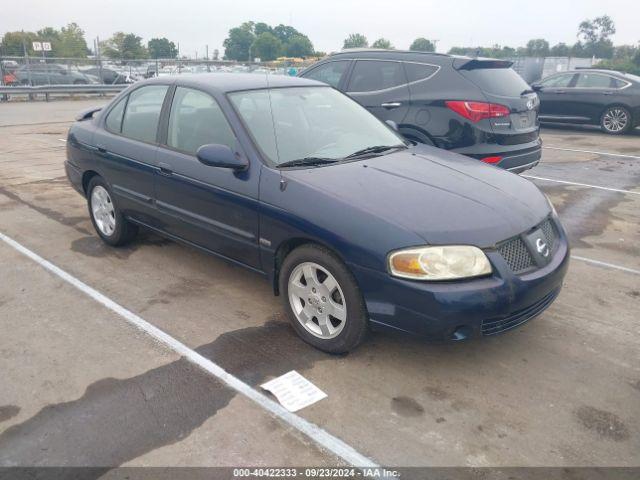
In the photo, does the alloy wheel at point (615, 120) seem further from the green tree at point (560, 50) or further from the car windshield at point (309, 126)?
the green tree at point (560, 50)

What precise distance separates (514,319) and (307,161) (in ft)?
5.36

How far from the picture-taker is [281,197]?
138 inches

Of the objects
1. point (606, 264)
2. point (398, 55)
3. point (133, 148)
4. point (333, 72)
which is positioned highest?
point (398, 55)

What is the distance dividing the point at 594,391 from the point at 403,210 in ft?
4.82

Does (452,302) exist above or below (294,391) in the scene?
above

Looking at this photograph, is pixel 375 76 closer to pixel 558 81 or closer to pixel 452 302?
pixel 452 302

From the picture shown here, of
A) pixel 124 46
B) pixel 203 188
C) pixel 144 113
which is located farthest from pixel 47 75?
pixel 124 46

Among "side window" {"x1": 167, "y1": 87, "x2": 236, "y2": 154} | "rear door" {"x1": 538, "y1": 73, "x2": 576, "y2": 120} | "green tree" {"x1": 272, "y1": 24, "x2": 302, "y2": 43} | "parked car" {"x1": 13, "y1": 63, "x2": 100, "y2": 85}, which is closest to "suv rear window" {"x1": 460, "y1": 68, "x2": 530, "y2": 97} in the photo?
"side window" {"x1": 167, "y1": 87, "x2": 236, "y2": 154}

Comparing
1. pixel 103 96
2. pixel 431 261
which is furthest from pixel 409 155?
pixel 103 96

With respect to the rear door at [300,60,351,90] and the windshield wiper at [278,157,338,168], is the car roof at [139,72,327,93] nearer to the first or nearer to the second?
the windshield wiper at [278,157,338,168]

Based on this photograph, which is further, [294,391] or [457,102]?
[457,102]

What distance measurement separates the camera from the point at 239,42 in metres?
112

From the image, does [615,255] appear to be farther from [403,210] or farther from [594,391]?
[403,210]

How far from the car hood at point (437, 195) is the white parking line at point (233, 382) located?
1140 mm
